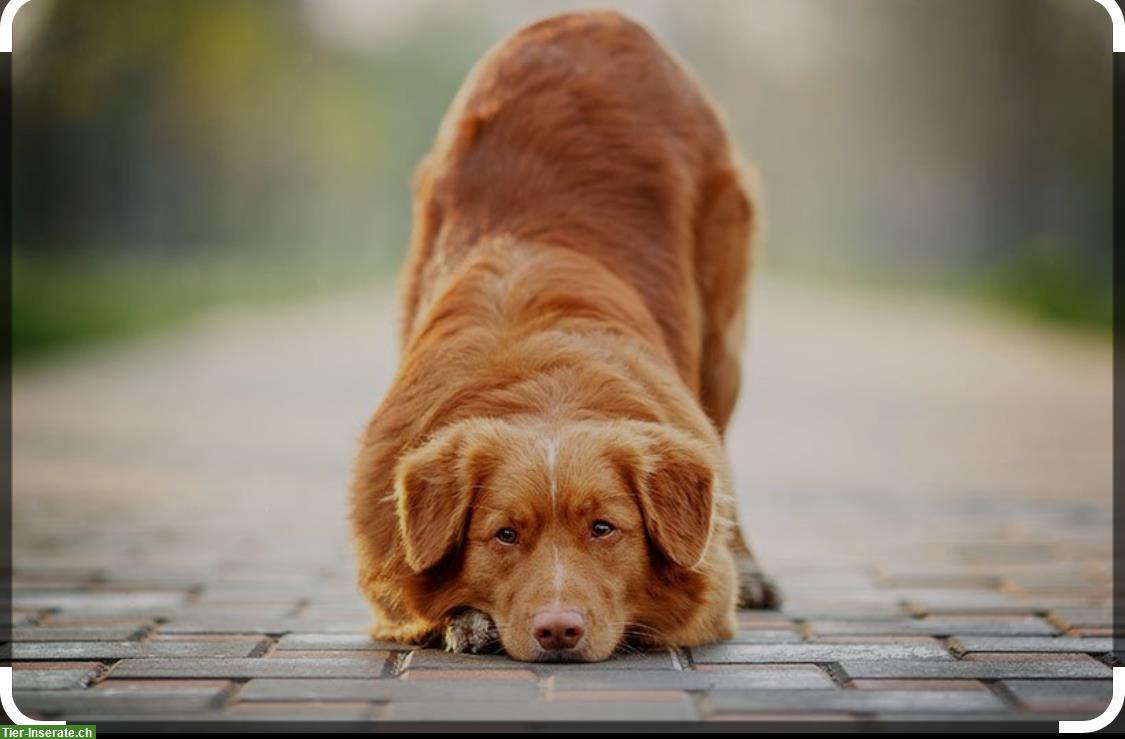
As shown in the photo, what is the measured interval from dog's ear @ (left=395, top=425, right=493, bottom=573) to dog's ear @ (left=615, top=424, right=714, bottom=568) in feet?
1.34

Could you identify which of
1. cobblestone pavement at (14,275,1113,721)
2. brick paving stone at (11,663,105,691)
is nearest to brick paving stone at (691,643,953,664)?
cobblestone pavement at (14,275,1113,721)

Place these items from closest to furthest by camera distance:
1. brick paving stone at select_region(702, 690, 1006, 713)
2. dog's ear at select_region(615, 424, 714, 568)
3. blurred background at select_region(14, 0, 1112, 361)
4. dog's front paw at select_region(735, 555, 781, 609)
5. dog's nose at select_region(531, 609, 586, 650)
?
brick paving stone at select_region(702, 690, 1006, 713) < dog's nose at select_region(531, 609, 586, 650) < dog's ear at select_region(615, 424, 714, 568) < dog's front paw at select_region(735, 555, 781, 609) < blurred background at select_region(14, 0, 1112, 361)

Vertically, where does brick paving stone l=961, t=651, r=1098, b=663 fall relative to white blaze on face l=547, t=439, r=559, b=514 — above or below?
below

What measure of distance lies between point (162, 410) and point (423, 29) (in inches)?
297

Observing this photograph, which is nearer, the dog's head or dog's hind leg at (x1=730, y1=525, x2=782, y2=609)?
the dog's head

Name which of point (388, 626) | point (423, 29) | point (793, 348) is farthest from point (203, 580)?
point (793, 348)

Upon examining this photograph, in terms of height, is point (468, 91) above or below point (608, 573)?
above

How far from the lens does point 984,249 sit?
23719 millimetres

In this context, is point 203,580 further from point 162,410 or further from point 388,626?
point 162,410

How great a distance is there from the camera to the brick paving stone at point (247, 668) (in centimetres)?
409

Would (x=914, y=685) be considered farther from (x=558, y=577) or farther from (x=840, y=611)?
(x=840, y=611)

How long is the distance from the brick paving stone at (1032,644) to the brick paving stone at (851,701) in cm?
74

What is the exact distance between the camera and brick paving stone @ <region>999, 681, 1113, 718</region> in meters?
3.65

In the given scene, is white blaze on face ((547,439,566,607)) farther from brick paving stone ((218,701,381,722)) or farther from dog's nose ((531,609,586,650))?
brick paving stone ((218,701,381,722))
